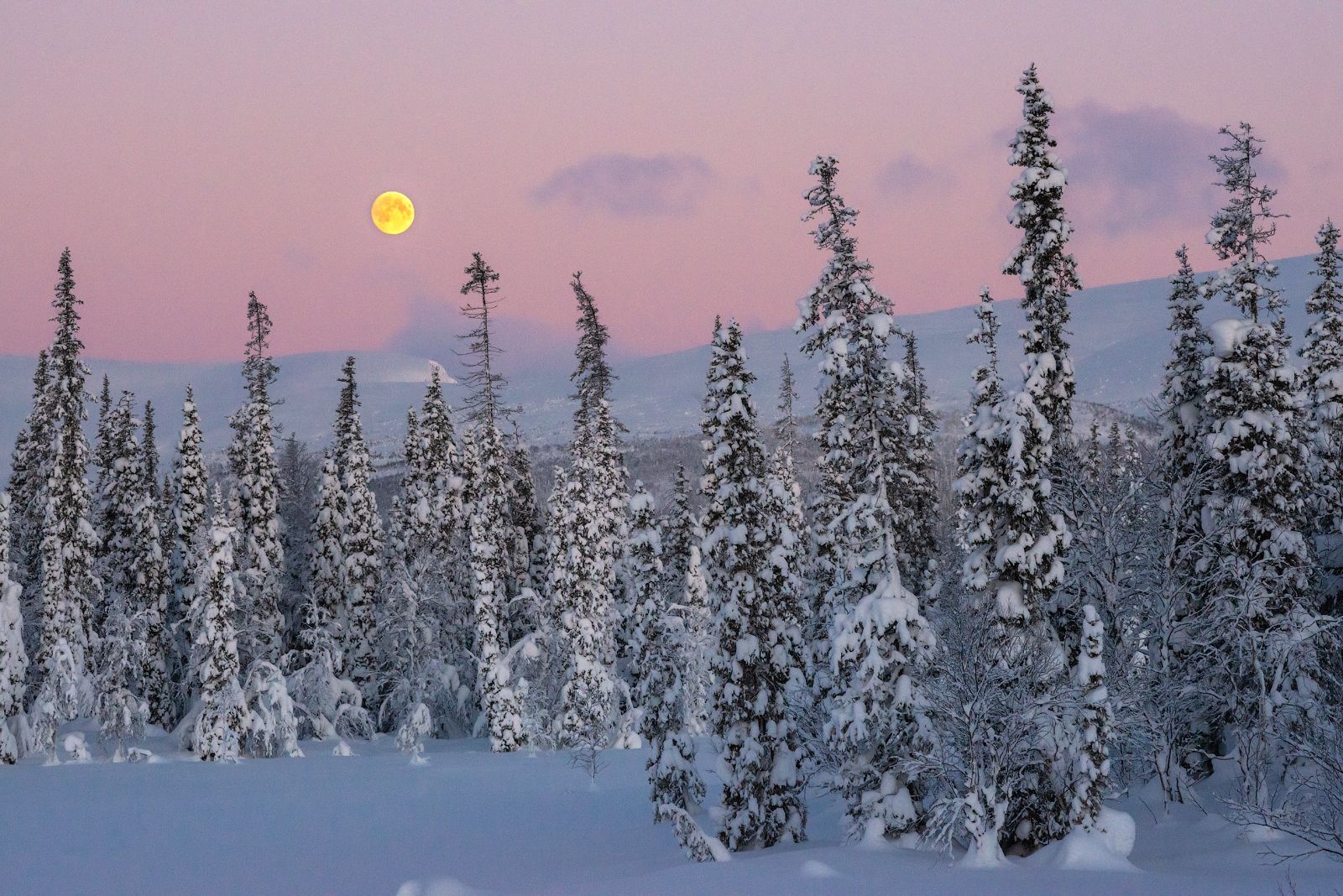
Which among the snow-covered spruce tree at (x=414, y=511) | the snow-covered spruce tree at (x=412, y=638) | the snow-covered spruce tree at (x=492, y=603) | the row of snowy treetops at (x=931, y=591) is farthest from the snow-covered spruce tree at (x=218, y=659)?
the snow-covered spruce tree at (x=492, y=603)

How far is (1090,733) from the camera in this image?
2272 cm

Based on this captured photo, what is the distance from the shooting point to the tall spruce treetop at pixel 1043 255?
24.1 metres

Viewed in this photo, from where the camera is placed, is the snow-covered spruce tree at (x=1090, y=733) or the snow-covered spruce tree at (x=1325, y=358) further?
the snow-covered spruce tree at (x=1325, y=358)

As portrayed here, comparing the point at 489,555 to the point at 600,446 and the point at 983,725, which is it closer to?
the point at 600,446

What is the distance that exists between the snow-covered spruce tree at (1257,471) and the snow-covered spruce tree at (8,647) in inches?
1779

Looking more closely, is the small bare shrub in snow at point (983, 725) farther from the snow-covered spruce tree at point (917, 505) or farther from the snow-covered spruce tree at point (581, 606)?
the snow-covered spruce tree at point (581, 606)

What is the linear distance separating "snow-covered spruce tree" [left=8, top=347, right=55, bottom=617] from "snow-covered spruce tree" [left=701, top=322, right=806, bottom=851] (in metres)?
41.4

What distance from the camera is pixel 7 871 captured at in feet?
98.6

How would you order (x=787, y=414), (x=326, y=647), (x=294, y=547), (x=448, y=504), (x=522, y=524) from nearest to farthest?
1. (x=448, y=504)
2. (x=326, y=647)
3. (x=522, y=524)
4. (x=787, y=414)
5. (x=294, y=547)

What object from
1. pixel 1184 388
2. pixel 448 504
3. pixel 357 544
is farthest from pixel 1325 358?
pixel 357 544

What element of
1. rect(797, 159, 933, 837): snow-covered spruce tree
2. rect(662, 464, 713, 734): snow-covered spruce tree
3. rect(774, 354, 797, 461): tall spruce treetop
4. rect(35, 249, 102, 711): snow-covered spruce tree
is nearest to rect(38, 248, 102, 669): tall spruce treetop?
rect(35, 249, 102, 711): snow-covered spruce tree

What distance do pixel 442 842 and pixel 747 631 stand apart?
13.6 metres

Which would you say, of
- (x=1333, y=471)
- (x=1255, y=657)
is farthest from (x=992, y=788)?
(x=1333, y=471)

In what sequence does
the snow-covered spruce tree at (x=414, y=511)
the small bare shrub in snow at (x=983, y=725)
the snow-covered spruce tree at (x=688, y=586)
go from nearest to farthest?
the small bare shrub in snow at (x=983, y=725) < the snow-covered spruce tree at (x=688, y=586) < the snow-covered spruce tree at (x=414, y=511)
